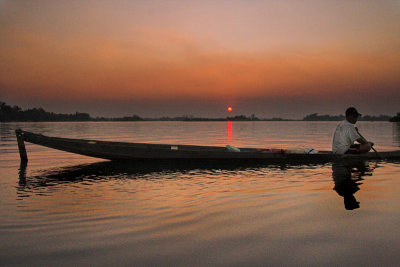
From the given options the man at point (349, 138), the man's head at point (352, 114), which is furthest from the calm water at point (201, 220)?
the man's head at point (352, 114)

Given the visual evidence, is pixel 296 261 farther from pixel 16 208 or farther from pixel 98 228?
pixel 16 208

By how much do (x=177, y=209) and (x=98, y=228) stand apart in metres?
1.85

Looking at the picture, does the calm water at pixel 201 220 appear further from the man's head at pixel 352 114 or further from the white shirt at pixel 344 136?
the man's head at pixel 352 114

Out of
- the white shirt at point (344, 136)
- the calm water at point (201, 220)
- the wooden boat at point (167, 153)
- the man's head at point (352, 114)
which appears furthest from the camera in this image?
the wooden boat at point (167, 153)

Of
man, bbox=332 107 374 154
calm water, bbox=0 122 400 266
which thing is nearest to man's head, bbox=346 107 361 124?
man, bbox=332 107 374 154

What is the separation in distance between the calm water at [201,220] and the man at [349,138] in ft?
5.27

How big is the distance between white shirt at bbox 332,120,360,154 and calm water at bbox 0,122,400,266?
66.7 inches

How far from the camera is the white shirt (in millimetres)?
11930

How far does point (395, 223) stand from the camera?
5766mm

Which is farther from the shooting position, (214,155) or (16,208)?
(214,155)

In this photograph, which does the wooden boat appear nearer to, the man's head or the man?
the man

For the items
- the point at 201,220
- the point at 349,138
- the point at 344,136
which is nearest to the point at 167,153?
the point at 344,136

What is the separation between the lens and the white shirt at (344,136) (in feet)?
39.1

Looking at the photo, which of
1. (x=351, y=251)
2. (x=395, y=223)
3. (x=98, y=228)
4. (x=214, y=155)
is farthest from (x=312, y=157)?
(x=98, y=228)
